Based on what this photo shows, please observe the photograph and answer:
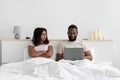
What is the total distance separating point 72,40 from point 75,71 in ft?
4.01

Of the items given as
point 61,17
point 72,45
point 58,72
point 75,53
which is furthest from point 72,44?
point 58,72

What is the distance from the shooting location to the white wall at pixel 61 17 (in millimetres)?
4547

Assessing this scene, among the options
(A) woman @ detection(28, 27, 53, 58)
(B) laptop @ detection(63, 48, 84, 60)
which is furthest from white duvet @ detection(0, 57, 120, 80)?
(A) woman @ detection(28, 27, 53, 58)

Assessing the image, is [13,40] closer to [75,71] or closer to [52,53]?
[52,53]

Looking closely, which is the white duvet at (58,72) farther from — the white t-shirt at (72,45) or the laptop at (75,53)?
the white t-shirt at (72,45)

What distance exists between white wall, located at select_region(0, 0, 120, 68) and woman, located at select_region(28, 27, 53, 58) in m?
0.51

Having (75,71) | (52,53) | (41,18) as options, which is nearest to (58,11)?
(41,18)

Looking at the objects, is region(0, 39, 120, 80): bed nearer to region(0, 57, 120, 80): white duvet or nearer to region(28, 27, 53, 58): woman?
region(0, 57, 120, 80): white duvet

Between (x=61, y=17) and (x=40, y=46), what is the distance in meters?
0.83

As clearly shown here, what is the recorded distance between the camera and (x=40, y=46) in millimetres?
4109

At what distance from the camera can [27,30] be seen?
4.59 m

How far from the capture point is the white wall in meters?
4.55

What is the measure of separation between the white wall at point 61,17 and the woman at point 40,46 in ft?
1.66

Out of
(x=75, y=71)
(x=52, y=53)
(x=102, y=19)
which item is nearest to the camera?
(x=75, y=71)
